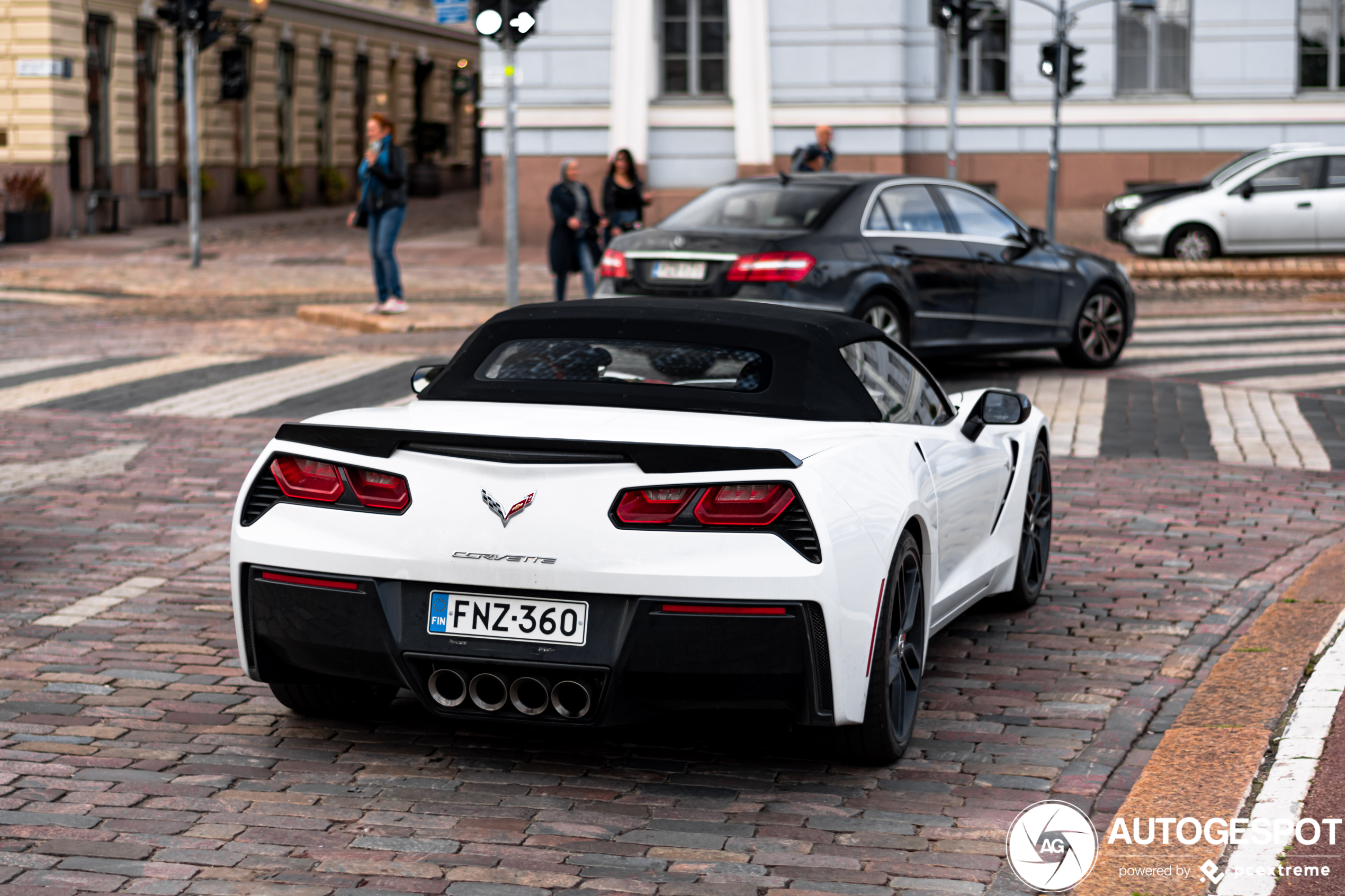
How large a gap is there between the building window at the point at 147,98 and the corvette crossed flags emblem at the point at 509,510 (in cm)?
3482

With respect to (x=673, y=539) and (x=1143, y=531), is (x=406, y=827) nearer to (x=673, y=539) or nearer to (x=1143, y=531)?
(x=673, y=539)

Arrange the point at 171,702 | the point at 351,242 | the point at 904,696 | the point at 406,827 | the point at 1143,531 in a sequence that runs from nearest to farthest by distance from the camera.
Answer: the point at 406,827 → the point at 904,696 → the point at 171,702 → the point at 1143,531 → the point at 351,242

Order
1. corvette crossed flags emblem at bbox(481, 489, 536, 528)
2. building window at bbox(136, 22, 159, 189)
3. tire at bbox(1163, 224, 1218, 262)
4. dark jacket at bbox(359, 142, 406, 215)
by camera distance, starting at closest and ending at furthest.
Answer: corvette crossed flags emblem at bbox(481, 489, 536, 528), dark jacket at bbox(359, 142, 406, 215), tire at bbox(1163, 224, 1218, 262), building window at bbox(136, 22, 159, 189)

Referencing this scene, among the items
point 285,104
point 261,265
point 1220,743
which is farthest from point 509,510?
point 285,104

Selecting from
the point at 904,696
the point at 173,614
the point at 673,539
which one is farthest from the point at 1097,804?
the point at 173,614

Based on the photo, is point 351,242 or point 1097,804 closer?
point 1097,804

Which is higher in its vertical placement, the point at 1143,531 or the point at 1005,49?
the point at 1005,49

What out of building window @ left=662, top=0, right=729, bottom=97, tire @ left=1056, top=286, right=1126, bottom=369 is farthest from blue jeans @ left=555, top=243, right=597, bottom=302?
building window @ left=662, top=0, right=729, bottom=97

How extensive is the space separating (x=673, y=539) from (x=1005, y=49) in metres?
28.0

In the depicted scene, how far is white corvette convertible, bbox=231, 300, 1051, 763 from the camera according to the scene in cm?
460

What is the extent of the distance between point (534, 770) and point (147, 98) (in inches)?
1398

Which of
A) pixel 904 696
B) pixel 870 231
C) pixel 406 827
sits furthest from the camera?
pixel 870 231

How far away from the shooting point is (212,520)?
863 centimetres

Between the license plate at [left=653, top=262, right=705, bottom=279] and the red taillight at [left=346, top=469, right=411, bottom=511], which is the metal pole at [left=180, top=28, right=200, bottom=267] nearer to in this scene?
the license plate at [left=653, top=262, right=705, bottom=279]
